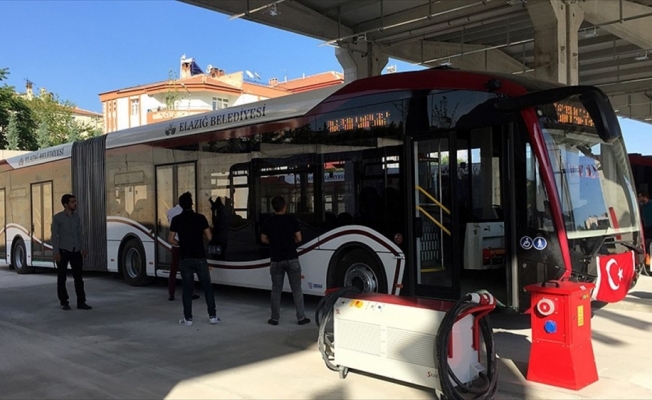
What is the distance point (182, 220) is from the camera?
8227 mm

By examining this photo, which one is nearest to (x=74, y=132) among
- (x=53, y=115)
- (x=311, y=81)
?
(x=53, y=115)

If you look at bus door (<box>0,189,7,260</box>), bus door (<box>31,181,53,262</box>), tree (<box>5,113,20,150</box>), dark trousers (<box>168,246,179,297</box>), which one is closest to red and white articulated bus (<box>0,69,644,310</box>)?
dark trousers (<box>168,246,179,297</box>)

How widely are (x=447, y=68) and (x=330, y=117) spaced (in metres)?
1.85

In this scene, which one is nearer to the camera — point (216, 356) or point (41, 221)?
point (216, 356)

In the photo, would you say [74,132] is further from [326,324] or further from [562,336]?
[562,336]

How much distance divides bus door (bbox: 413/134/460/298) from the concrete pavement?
1033 mm

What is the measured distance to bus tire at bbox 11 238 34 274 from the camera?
51.4 ft

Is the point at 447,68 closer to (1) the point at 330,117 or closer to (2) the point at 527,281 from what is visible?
(1) the point at 330,117

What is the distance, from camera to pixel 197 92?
62.3m

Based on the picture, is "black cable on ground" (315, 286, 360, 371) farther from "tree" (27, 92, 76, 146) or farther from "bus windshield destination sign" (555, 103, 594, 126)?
"tree" (27, 92, 76, 146)

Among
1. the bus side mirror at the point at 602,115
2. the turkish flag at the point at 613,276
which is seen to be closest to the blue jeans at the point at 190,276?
the turkish flag at the point at 613,276

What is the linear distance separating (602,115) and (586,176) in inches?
53.2

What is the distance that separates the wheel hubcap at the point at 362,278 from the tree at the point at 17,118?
50.6 m

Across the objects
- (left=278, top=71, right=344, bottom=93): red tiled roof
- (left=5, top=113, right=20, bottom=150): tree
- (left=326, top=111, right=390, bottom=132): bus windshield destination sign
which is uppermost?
(left=278, top=71, right=344, bottom=93): red tiled roof
